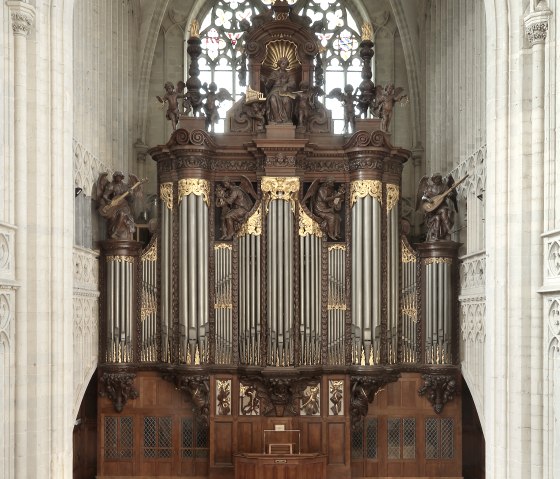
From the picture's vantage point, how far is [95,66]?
2028 centimetres

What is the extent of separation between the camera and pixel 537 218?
1473 cm

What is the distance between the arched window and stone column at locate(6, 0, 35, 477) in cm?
1095

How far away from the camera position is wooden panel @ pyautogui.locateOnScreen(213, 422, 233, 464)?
68.0 feet

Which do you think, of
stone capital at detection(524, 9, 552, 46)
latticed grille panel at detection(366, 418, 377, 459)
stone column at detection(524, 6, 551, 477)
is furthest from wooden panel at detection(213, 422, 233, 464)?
stone capital at detection(524, 9, 552, 46)

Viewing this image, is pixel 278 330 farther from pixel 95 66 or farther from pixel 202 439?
pixel 95 66

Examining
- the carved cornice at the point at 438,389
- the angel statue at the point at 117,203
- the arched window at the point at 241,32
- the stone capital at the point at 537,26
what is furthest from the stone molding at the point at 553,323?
the arched window at the point at 241,32

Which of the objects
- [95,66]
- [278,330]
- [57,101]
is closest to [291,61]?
[95,66]

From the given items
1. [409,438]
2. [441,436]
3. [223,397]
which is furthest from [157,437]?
[441,436]

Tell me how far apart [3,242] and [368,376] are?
878cm

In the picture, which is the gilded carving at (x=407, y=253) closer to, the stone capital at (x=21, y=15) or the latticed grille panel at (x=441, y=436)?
the latticed grille panel at (x=441, y=436)

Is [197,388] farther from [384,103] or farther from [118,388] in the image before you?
[384,103]

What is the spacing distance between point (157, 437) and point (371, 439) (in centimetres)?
448

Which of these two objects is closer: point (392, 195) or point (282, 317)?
point (282, 317)

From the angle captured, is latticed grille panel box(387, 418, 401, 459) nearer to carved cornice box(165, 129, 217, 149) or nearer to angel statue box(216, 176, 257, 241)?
angel statue box(216, 176, 257, 241)
